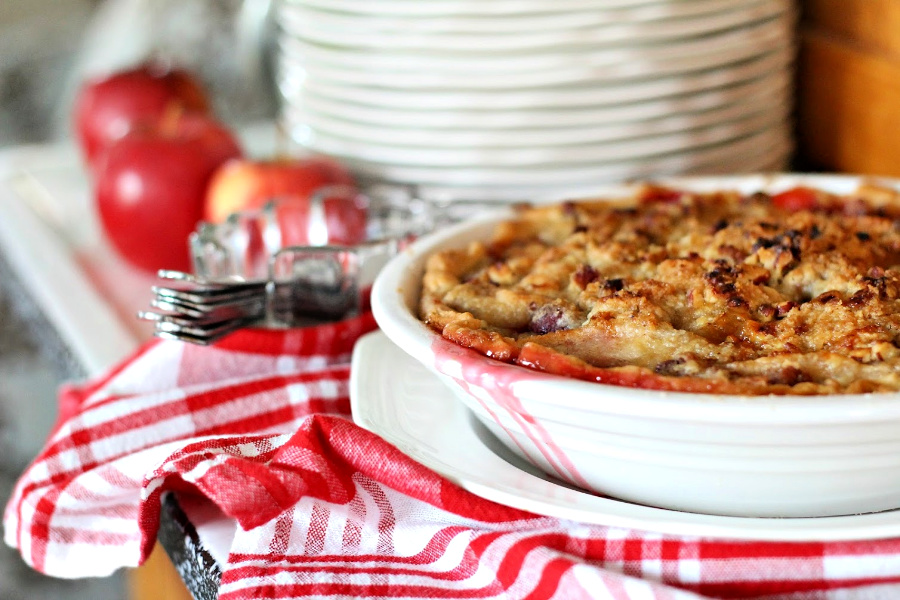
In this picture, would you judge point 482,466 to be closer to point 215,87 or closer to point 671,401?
point 671,401

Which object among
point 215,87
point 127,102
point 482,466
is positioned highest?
point 482,466

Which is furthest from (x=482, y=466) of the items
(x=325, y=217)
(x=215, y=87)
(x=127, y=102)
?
(x=215, y=87)

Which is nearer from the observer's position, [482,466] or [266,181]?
[482,466]

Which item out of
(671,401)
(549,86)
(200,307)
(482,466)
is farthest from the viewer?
(549,86)

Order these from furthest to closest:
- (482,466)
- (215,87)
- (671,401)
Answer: (215,87) → (482,466) → (671,401)

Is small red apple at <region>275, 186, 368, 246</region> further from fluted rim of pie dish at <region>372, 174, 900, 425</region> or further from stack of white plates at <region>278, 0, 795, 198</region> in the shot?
fluted rim of pie dish at <region>372, 174, 900, 425</region>

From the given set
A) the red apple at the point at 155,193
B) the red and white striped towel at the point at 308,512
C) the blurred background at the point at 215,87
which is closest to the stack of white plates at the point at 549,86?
the blurred background at the point at 215,87
